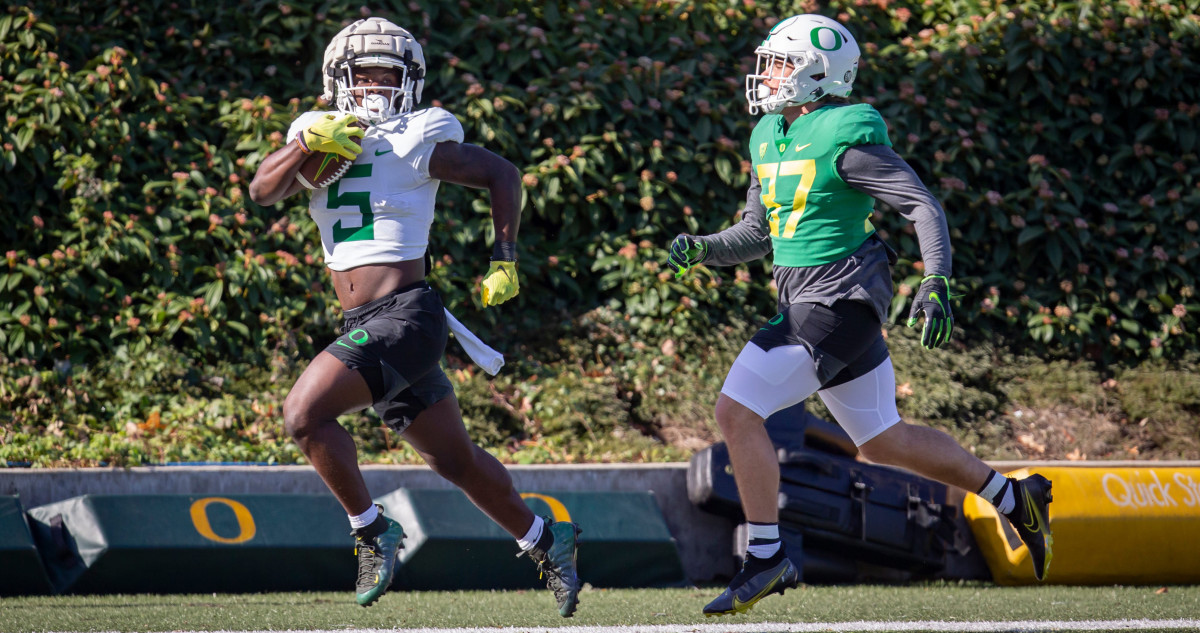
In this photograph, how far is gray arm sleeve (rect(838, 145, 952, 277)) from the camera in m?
3.54

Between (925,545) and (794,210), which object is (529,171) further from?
(794,210)

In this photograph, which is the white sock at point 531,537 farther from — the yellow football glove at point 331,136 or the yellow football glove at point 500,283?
the yellow football glove at point 331,136

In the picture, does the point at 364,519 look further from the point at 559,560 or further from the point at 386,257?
the point at 386,257

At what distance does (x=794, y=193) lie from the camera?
374 centimetres

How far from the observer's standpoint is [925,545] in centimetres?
555

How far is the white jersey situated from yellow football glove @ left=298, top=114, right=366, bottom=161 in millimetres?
107

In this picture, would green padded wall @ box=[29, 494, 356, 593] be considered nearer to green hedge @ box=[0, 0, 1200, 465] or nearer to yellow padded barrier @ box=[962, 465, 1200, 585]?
green hedge @ box=[0, 0, 1200, 465]

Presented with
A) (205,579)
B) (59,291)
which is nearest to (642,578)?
(205,579)

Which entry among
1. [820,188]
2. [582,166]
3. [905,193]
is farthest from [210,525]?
[582,166]

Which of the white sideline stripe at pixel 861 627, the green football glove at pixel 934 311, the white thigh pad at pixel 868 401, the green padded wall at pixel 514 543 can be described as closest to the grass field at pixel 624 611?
the white sideline stripe at pixel 861 627

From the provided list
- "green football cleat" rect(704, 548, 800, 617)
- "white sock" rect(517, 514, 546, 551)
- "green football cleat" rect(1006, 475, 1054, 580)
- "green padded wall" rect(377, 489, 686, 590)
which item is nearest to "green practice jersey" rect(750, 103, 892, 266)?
"green football cleat" rect(704, 548, 800, 617)

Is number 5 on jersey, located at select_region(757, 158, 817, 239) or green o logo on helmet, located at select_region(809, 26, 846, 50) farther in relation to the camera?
green o logo on helmet, located at select_region(809, 26, 846, 50)

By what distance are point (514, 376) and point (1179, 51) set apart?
16.4 feet

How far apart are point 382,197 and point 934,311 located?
1.69m
